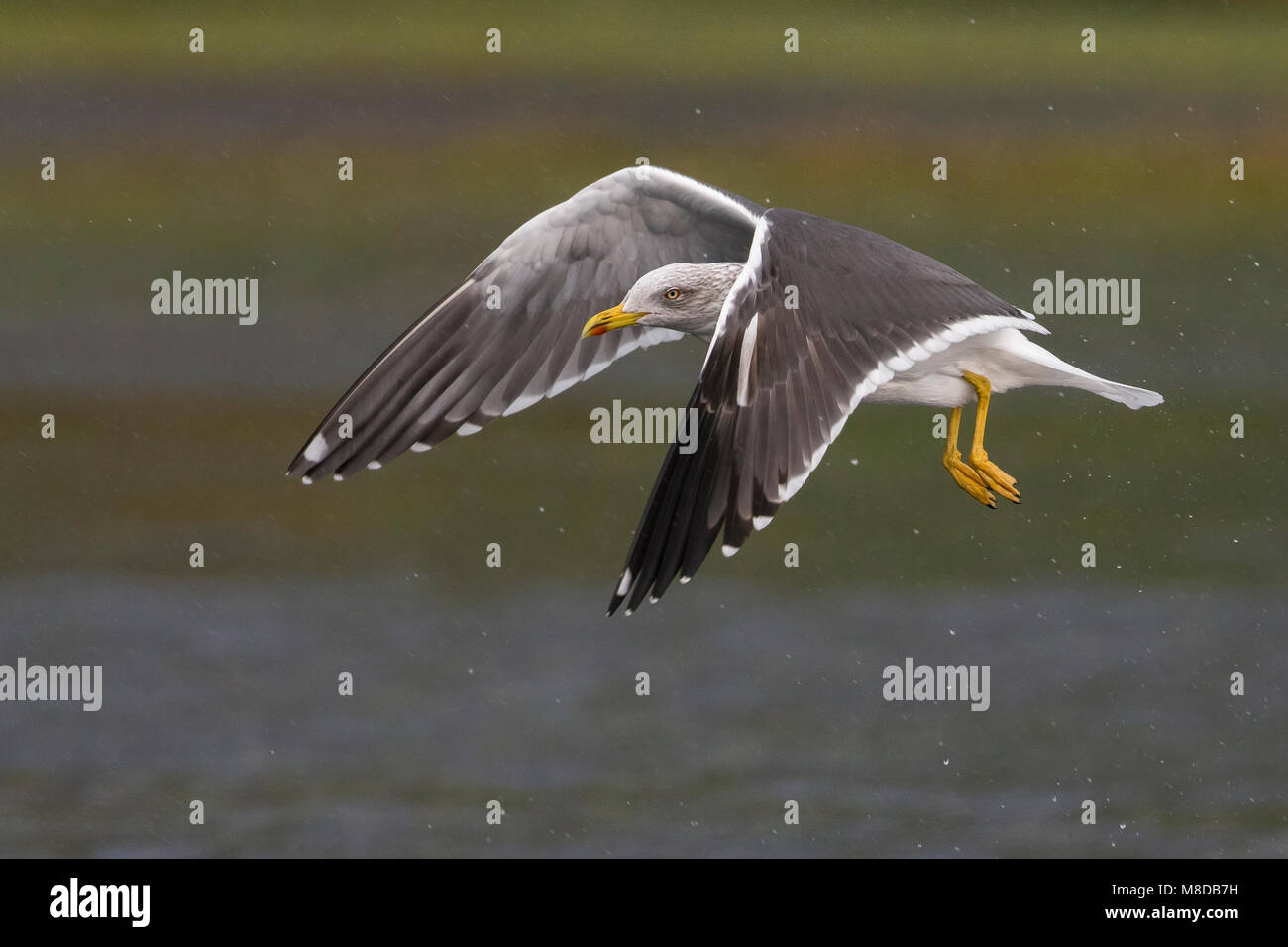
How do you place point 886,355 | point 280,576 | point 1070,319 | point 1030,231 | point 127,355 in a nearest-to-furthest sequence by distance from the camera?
point 886,355 → point 280,576 → point 1070,319 → point 127,355 → point 1030,231

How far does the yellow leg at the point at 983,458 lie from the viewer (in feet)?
28.3

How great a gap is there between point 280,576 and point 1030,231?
28.8ft

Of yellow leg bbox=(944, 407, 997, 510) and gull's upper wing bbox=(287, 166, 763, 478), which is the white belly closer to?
yellow leg bbox=(944, 407, 997, 510)

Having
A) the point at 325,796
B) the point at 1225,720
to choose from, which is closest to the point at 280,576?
the point at 325,796

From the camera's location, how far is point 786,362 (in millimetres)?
7648

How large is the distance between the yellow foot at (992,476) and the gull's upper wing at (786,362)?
0.69m

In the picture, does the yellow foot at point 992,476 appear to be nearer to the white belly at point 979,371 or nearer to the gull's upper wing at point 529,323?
the white belly at point 979,371

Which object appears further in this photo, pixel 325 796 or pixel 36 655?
pixel 36 655

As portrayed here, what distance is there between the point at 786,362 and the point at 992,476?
1456 millimetres

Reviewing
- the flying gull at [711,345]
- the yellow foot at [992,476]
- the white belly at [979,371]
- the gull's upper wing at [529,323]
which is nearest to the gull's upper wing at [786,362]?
the flying gull at [711,345]

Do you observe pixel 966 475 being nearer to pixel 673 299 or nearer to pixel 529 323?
pixel 673 299

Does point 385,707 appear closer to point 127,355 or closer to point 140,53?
point 127,355

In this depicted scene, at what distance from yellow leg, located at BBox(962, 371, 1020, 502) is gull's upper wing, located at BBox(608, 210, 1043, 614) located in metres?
0.47

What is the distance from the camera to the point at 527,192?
21688mm
